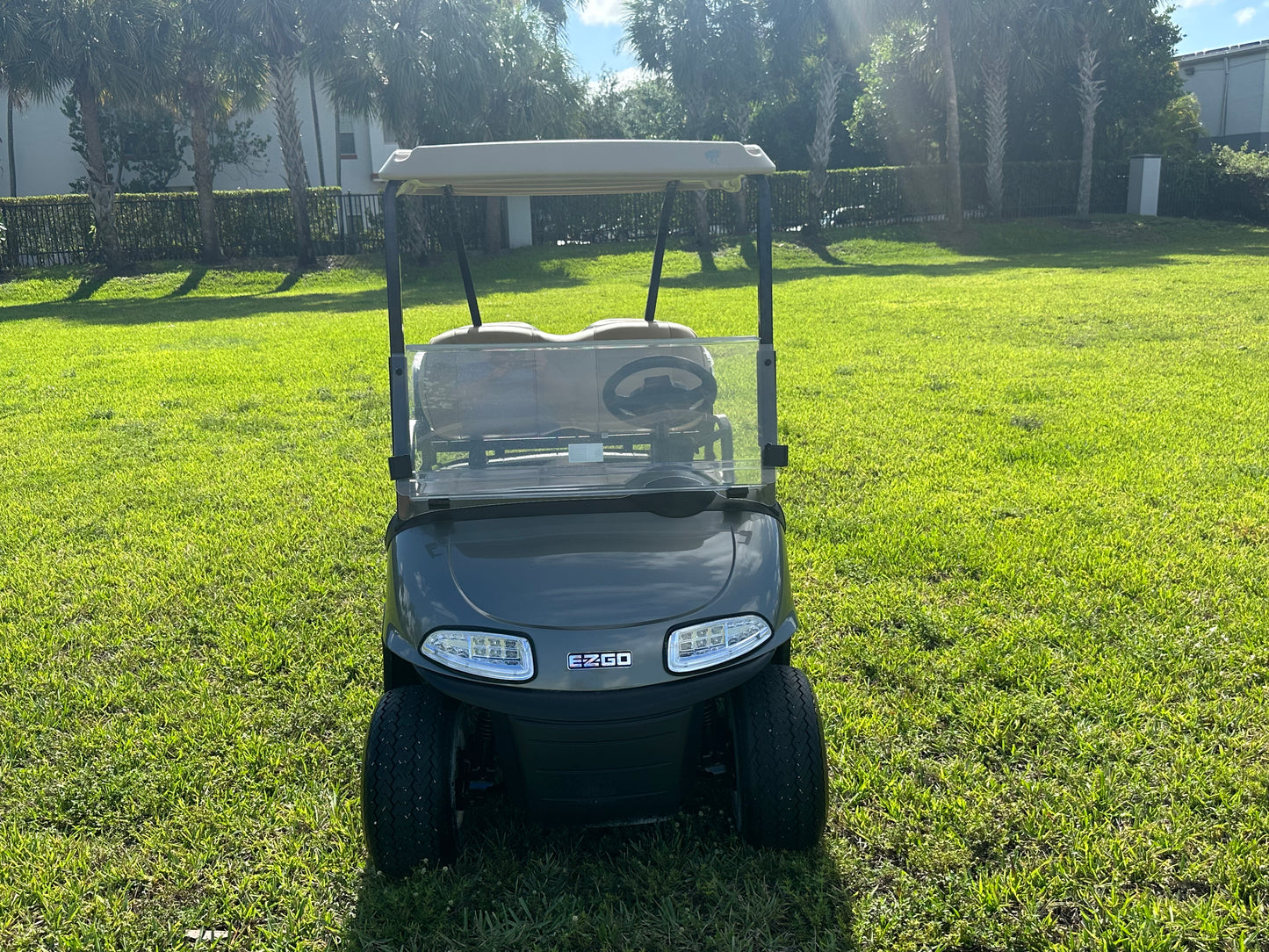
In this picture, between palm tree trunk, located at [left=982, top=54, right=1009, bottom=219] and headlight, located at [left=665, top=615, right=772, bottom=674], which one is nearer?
headlight, located at [left=665, top=615, right=772, bottom=674]

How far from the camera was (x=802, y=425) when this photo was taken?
21.6ft

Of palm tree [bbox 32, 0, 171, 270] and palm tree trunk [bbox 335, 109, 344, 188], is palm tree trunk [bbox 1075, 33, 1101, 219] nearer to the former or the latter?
palm tree trunk [bbox 335, 109, 344, 188]

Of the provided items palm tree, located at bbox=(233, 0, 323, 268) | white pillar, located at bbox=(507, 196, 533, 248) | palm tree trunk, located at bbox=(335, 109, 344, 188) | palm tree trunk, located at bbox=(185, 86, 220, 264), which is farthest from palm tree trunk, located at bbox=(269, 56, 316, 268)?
palm tree trunk, located at bbox=(335, 109, 344, 188)

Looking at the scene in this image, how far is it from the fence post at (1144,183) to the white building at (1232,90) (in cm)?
730

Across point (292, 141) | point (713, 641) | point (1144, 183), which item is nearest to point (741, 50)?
point (292, 141)

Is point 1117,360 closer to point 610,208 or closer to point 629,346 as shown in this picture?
point 629,346

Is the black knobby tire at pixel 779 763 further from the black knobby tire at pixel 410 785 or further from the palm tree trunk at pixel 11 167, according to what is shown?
the palm tree trunk at pixel 11 167

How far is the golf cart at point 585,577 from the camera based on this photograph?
214cm

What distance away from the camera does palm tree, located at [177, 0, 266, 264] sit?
63.2 feet

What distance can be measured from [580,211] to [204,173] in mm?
8357

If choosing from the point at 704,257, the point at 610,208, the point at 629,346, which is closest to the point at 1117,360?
the point at 629,346

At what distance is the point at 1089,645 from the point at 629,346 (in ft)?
6.40

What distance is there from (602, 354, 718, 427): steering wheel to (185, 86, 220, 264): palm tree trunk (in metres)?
19.9

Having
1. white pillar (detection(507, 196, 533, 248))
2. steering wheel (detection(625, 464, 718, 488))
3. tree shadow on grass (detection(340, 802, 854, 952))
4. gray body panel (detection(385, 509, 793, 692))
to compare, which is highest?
white pillar (detection(507, 196, 533, 248))
